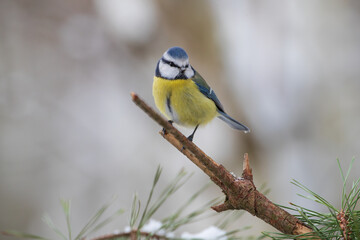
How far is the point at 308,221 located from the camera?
25.7 inches

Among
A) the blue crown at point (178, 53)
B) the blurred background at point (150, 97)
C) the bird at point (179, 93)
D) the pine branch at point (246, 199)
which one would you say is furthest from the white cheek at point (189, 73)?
the blurred background at point (150, 97)

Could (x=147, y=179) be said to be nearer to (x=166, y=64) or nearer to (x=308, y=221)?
(x=166, y=64)

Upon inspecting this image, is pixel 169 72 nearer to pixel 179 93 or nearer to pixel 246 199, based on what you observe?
pixel 179 93

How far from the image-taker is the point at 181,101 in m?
1.28

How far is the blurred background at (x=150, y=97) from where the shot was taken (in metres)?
3.02

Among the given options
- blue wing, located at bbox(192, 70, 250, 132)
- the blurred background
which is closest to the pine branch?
blue wing, located at bbox(192, 70, 250, 132)

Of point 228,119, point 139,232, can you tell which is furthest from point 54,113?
point 139,232

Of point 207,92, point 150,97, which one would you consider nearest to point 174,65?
point 207,92

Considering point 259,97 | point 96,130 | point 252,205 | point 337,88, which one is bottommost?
point 252,205

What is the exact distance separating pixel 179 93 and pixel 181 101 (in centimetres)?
3

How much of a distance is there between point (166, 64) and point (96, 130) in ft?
7.25

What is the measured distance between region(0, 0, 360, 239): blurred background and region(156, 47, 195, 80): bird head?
1636 millimetres

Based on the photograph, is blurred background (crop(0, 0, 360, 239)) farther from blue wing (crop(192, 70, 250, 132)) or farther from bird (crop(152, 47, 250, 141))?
bird (crop(152, 47, 250, 141))

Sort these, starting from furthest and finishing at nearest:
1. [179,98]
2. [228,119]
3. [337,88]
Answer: [337,88]
[228,119]
[179,98]
